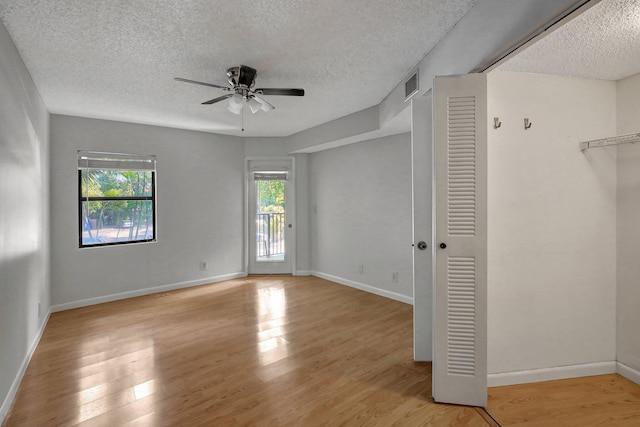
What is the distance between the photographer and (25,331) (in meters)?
2.65

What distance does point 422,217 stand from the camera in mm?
2592

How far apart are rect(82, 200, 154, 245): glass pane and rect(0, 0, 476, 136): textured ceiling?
1.39 m

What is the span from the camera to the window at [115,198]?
425 cm

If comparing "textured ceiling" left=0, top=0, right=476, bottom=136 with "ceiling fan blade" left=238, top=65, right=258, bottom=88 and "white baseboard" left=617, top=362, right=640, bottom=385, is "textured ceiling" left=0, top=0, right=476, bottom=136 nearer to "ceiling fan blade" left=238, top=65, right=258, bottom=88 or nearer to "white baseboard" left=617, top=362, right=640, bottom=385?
"ceiling fan blade" left=238, top=65, right=258, bottom=88

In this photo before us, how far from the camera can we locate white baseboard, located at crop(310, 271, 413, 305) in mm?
4266

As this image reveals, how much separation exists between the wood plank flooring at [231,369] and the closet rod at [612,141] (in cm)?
205

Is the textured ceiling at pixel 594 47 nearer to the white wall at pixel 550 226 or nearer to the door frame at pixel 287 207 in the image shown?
the white wall at pixel 550 226

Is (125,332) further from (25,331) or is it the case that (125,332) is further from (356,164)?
(356,164)

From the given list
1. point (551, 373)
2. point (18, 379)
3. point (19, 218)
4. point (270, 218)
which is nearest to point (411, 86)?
point (551, 373)

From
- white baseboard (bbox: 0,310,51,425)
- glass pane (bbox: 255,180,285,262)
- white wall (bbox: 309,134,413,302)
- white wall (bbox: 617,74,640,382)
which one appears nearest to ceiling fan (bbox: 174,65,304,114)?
white wall (bbox: 309,134,413,302)

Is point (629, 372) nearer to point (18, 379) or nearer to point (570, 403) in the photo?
point (570, 403)

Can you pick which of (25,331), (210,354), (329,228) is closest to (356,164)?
(329,228)

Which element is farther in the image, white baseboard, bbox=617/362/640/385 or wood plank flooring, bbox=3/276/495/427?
white baseboard, bbox=617/362/640/385

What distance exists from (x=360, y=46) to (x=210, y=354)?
112 inches
